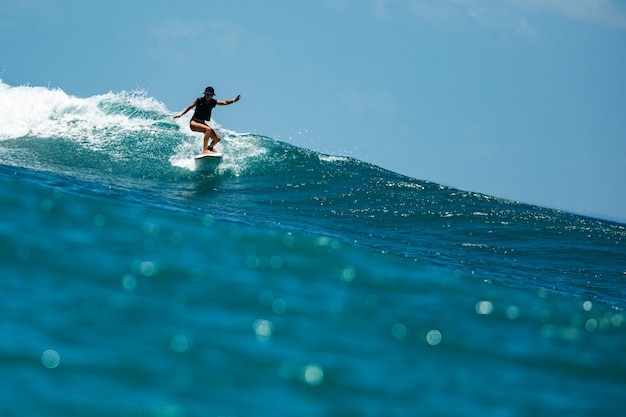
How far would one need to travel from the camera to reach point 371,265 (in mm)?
9930

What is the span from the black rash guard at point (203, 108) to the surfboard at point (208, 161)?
0.99 meters

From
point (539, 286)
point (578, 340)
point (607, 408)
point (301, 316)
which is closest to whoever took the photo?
point (607, 408)

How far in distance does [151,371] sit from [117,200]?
7.28m

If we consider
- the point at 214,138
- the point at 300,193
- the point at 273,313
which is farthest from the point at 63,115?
the point at 273,313

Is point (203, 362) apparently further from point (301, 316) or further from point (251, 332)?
point (301, 316)

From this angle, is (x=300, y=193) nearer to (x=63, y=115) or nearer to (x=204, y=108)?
(x=204, y=108)

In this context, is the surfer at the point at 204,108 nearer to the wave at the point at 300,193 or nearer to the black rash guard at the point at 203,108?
Result: the black rash guard at the point at 203,108

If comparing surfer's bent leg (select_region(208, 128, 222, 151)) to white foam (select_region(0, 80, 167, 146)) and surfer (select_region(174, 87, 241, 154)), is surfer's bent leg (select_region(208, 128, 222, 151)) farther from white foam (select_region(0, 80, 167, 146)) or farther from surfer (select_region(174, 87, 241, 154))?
white foam (select_region(0, 80, 167, 146))

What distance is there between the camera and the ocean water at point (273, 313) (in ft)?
17.8

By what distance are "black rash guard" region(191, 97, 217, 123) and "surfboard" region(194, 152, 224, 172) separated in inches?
39.0

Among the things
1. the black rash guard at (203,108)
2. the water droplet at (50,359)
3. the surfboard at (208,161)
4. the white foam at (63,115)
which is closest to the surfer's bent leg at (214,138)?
the surfboard at (208,161)

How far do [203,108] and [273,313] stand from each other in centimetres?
Answer: 1230

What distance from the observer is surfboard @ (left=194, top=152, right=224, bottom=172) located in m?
19.0

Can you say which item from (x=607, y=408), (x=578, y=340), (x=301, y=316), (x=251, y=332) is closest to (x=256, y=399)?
(x=251, y=332)
